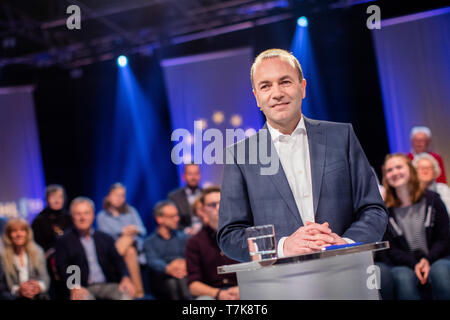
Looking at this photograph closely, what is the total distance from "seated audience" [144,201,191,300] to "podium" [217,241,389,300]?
325 cm

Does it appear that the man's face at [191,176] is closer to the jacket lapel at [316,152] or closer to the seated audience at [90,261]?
the seated audience at [90,261]

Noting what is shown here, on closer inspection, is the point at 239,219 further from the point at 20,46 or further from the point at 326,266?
the point at 20,46

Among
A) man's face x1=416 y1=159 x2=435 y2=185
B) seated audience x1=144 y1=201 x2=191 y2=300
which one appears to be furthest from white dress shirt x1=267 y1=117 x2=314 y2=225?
man's face x1=416 y1=159 x2=435 y2=185

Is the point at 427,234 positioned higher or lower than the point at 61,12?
lower

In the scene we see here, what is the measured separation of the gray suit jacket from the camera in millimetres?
1589

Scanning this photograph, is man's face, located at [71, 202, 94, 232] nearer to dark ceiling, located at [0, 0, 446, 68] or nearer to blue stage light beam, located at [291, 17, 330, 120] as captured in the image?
dark ceiling, located at [0, 0, 446, 68]

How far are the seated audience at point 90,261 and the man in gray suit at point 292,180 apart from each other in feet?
9.96

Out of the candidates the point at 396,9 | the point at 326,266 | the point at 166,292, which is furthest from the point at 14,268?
the point at 396,9

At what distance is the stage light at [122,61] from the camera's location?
7.58 metres

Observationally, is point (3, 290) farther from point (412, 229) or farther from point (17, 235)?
point (412, 229)

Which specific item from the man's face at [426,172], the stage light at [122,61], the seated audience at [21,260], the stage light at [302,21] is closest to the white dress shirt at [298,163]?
the man's face at [426,172]

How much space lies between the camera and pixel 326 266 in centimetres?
121

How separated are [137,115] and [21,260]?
11.9 feet

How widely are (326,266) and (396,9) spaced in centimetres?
575
